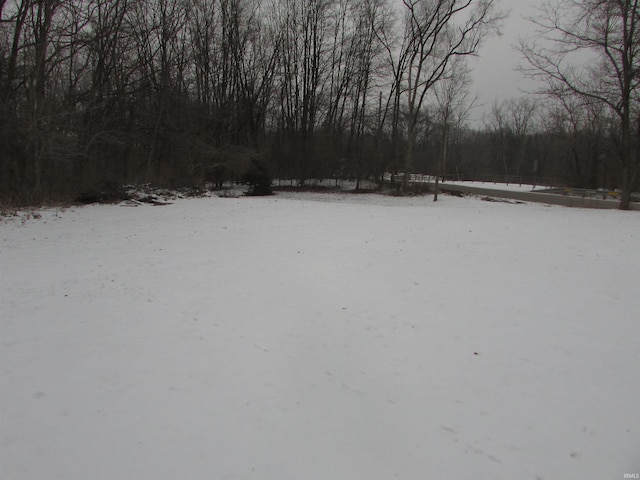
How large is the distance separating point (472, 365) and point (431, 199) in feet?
76.3

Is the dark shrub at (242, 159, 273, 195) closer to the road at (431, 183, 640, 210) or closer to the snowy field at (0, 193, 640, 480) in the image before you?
the road at (431, 183, 640, 210)

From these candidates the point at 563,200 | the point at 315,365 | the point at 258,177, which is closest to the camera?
the point at 315,365

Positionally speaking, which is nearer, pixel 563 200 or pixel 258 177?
pixel 563 200

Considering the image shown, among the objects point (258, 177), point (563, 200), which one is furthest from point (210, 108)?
point (563, 200)

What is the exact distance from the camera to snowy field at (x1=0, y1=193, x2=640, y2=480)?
8.64 ft

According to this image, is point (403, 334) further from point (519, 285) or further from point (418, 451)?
point (519, 285)

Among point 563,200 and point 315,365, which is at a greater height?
point 563,200

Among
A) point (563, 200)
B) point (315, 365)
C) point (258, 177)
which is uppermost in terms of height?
point (258, 177)

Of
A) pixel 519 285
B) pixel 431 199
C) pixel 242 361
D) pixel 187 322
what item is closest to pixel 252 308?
pixel 187 322

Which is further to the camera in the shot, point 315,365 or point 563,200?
point 563,200

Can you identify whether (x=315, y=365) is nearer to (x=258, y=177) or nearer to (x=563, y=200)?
(x=258, y=177)

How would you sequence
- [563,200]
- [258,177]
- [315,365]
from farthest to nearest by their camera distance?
[258,177] < [563,200] < [315,365]

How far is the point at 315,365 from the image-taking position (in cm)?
385

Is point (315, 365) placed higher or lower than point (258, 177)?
lower
